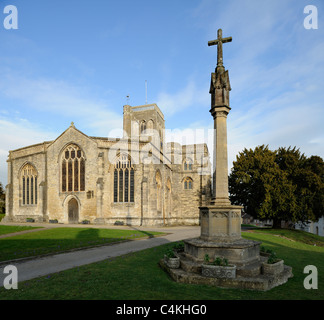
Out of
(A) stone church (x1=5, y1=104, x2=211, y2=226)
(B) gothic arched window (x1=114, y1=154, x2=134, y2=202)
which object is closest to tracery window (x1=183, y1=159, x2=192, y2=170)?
(A) stone church (x1=5, y1=104, x2=211, y2=226)

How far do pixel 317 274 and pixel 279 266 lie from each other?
6.02 feet

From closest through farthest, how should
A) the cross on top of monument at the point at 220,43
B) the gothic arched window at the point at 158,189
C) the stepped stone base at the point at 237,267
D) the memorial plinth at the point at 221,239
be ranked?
the stepped stone base at the point at 237,267, the memorial plinth at the point at 221,239, the cross on top of monument at the point at 220,43, the gothic arched window at the point at 158,189

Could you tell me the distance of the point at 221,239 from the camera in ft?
27.2

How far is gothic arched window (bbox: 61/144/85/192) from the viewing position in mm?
29672

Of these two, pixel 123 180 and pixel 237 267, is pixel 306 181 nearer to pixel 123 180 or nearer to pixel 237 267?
pixel 123 180

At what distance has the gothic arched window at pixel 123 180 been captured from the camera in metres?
28.2

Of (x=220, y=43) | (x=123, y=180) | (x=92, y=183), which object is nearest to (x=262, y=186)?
(x=123, y=180)

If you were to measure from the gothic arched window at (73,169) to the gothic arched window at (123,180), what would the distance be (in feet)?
14.5

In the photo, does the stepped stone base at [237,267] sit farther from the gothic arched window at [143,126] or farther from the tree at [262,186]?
the gothic arched window at [143,126]

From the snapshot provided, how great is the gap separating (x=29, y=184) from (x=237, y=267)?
32980 mm

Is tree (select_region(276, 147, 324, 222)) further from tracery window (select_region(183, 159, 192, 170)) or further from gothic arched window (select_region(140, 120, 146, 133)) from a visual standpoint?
gothic arched window (select_region(140, 120, 146, 133))

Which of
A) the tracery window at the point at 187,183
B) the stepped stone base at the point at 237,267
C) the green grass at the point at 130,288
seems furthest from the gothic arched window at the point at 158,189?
the green grass at the point at 130,288
